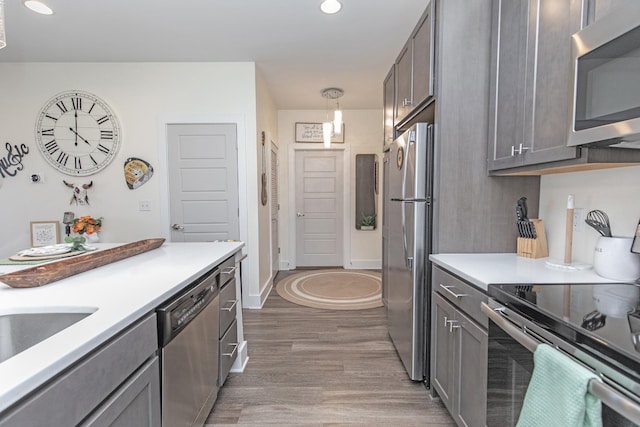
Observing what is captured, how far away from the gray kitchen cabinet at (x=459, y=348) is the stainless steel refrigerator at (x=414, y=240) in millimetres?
121

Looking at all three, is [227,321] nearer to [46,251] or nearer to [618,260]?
[46,251]

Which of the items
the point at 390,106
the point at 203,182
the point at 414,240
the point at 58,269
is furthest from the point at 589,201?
the point at 203,182

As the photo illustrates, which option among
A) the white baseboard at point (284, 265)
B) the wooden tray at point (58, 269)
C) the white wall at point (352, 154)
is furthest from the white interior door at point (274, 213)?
the wooden tray at point (58, 269)

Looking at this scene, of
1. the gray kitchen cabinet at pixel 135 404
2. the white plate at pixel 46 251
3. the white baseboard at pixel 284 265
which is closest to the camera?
the gray kitchen cabinet at pixel 135 404

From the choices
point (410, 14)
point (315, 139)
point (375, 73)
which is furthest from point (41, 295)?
point (315, 139)

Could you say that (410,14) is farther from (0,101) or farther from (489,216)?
(0,101)

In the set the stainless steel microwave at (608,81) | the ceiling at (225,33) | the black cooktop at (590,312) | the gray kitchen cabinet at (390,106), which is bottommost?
the black cooktop at (590,312)

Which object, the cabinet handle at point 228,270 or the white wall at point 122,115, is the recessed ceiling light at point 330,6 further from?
the cabinet handle at point 228,270

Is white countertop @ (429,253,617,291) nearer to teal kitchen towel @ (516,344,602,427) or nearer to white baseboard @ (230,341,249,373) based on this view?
teal kitchen towel @ (516,344,602,427)

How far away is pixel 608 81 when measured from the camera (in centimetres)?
100

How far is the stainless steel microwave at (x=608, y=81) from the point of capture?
911mm

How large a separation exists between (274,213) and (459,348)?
3.40m

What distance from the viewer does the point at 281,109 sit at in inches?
189

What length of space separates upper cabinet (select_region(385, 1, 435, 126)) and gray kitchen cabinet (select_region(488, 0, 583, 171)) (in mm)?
332
